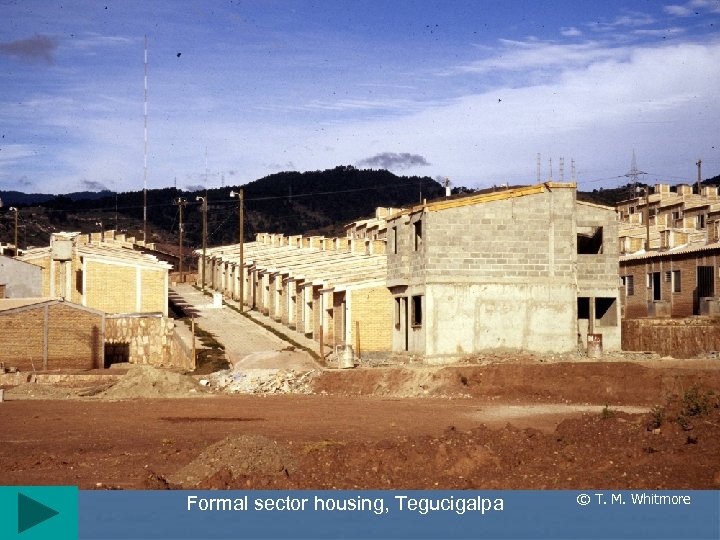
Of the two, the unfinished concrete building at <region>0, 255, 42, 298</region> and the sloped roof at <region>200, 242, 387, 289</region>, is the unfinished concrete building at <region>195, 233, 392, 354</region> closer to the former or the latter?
the sloped roof at <region>200, 242, 387, 289</region>

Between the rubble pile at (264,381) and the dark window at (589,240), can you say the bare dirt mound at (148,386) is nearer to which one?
the rubble pile at (264,381)

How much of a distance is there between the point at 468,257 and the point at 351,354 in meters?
5.73

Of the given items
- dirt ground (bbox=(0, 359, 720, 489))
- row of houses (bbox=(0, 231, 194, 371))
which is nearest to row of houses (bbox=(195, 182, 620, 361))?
dirt ground (bbox=(0, 359, 720, 489))

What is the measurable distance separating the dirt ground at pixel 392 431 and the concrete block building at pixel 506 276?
4810 mm

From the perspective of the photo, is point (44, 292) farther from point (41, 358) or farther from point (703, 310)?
point (703, 310)

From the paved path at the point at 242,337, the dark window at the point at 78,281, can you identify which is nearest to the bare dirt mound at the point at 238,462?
the paved path at the point at 242,337

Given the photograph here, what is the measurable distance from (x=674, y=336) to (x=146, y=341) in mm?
21769

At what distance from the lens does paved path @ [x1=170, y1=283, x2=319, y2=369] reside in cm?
4122

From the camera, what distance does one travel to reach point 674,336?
1705 inches

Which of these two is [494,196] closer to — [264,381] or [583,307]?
[583,307]

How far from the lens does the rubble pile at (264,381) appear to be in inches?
1438

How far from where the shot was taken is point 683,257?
2047 inches

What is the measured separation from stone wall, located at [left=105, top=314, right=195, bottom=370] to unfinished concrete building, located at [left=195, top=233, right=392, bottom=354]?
258 inches

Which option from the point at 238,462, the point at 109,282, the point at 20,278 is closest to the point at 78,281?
the point at 109,282
